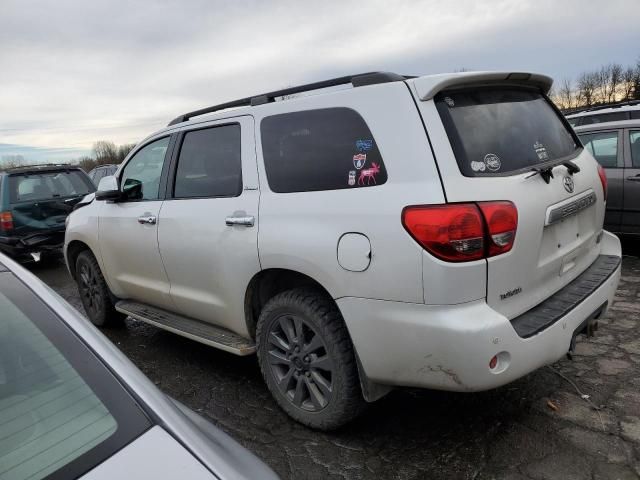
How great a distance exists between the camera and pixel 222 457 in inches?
A: 52.0

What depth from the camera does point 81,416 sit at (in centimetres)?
133

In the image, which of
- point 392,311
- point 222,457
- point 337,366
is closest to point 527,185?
point 392,311

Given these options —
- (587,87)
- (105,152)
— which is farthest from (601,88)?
(105,152)

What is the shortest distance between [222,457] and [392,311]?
1266 mm

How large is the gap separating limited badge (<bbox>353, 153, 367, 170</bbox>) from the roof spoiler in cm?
40

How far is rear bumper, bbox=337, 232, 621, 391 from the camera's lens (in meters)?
2.28

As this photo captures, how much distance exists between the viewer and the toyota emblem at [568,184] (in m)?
2.77

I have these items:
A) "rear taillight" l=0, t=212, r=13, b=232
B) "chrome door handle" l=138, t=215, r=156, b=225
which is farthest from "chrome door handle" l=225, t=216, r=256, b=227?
"rear taillight" l=0, t=212, r=13, b=232

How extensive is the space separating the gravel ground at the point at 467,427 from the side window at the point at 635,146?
297 centimetres

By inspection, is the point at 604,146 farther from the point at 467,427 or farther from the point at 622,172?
the point at 467,427

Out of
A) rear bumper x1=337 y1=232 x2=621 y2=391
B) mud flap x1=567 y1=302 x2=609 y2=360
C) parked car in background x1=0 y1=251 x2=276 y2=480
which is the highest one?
parked car in background x1=0 y1=251 x2=276 y2=480

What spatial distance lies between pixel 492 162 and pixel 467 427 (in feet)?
4.90

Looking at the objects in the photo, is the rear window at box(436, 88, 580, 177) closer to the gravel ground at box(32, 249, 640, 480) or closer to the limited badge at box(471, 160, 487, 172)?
the limited badge at box(471, 160, 487, 172)

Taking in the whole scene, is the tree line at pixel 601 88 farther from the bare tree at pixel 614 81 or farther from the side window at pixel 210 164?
the side window at pixel 210 164
